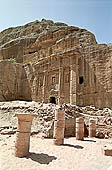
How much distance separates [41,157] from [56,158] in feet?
2.08

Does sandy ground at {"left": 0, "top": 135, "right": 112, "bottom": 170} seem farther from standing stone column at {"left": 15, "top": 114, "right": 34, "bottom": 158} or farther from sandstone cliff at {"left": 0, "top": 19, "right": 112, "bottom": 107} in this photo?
sandstone cliff at {"left": 0, "top": 19, "right": 112, "bottom": 107}

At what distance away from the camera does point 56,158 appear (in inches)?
277

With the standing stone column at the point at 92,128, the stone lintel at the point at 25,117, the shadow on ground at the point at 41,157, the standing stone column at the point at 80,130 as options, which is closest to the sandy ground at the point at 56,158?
the shadow on ground at the point at 41,157

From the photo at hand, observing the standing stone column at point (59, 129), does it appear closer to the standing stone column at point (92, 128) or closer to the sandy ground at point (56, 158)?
the sandy ground at point (56, 158)

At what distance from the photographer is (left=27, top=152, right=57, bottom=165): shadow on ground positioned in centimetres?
664

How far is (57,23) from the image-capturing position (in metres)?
40.2

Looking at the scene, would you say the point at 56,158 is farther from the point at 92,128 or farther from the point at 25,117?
the point at 92,128

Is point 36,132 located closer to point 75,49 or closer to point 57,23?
point 75,49

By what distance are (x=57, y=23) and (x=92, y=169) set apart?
1524 inches

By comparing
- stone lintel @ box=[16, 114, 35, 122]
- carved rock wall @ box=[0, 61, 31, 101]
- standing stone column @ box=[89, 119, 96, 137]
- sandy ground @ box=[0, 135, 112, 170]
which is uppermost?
carved rock wall @ box=[0, 61, 31, 101]

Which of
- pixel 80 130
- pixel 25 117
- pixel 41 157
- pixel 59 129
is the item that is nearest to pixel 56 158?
pixel 41 157

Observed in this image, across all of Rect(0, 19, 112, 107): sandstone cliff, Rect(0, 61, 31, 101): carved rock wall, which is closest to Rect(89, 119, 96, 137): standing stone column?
Rect(0, 19, 112, 107): sandstone cliff

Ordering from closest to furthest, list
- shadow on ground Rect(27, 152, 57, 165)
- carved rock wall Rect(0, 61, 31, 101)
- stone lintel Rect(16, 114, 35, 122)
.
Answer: shadow on ground Rect(27, 152, 57, 165), stone lintel Rect(16, 114, 35, 122), carved rock wall Rect(0, 61, 31, 101)

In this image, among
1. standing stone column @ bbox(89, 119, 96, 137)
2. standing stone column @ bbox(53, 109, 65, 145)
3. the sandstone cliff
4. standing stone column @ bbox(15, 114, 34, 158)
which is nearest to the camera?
standing stone column @ bbox(15, 114, 34, 158)
